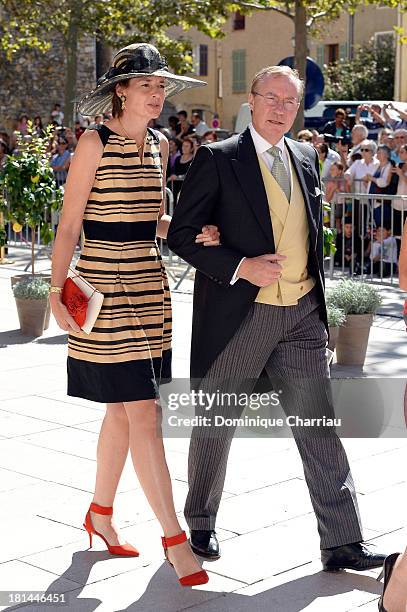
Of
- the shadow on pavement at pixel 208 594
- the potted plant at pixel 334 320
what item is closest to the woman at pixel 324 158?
the potted plant at pixel 334 320

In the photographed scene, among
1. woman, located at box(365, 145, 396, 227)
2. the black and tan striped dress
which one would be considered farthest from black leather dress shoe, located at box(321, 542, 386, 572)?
woman, located at box(365, 145, 396, 227)

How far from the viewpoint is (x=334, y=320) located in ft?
27.4

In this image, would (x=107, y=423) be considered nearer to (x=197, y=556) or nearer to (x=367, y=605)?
(x=197, y=556)

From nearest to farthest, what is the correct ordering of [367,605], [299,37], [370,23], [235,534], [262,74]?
[367,605], [262,74], [235,534], [299,37], [370,23]

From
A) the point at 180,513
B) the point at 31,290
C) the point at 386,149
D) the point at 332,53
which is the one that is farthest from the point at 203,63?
the point at 180,513

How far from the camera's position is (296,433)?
4.73 meters

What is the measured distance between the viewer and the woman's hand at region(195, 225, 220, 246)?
4.54 m

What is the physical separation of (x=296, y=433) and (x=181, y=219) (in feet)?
3.09

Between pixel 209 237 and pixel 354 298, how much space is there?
416 cm

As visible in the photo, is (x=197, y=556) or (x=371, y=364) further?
(x=371, y=364)

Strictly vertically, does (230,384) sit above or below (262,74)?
below

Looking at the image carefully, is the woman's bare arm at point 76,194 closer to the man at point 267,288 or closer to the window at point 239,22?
the man at point 267,288

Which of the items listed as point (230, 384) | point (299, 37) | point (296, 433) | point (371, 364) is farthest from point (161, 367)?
point (299, 37)

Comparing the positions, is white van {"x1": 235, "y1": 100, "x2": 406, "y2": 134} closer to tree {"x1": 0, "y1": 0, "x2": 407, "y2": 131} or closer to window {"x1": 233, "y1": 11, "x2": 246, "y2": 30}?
tree {"x1": 0, "y1": 0, "x2": 407, "y2": 131}
